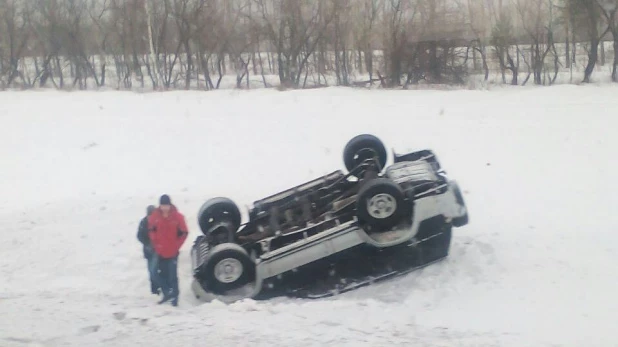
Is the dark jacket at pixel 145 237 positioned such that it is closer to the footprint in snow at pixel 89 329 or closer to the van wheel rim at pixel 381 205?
the footprint in snow at pixel 89 329

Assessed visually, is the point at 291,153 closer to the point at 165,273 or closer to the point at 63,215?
the point at 63,215

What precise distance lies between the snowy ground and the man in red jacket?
0.32 metres

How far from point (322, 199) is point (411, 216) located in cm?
155

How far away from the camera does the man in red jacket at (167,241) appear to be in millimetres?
8133

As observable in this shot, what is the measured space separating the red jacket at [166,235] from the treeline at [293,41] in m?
18.6

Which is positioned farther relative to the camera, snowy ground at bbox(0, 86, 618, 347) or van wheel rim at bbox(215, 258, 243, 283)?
van wheel rim at bbox(215, 258, 243, 283)

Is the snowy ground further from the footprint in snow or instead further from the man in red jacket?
the man in red jacket

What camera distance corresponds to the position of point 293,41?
30891 millimetres

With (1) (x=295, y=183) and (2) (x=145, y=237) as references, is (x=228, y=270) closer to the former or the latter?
(2) (x=145, y=237)

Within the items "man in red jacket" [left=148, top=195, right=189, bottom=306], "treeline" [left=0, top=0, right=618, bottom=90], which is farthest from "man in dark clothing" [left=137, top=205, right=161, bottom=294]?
"treeline" [left=0, top=0, right=618, bottom=90]

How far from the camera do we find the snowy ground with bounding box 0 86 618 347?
672 cm

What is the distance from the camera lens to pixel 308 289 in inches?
316

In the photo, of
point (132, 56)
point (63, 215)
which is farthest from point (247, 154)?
point (132, 56)

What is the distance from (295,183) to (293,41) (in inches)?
732
